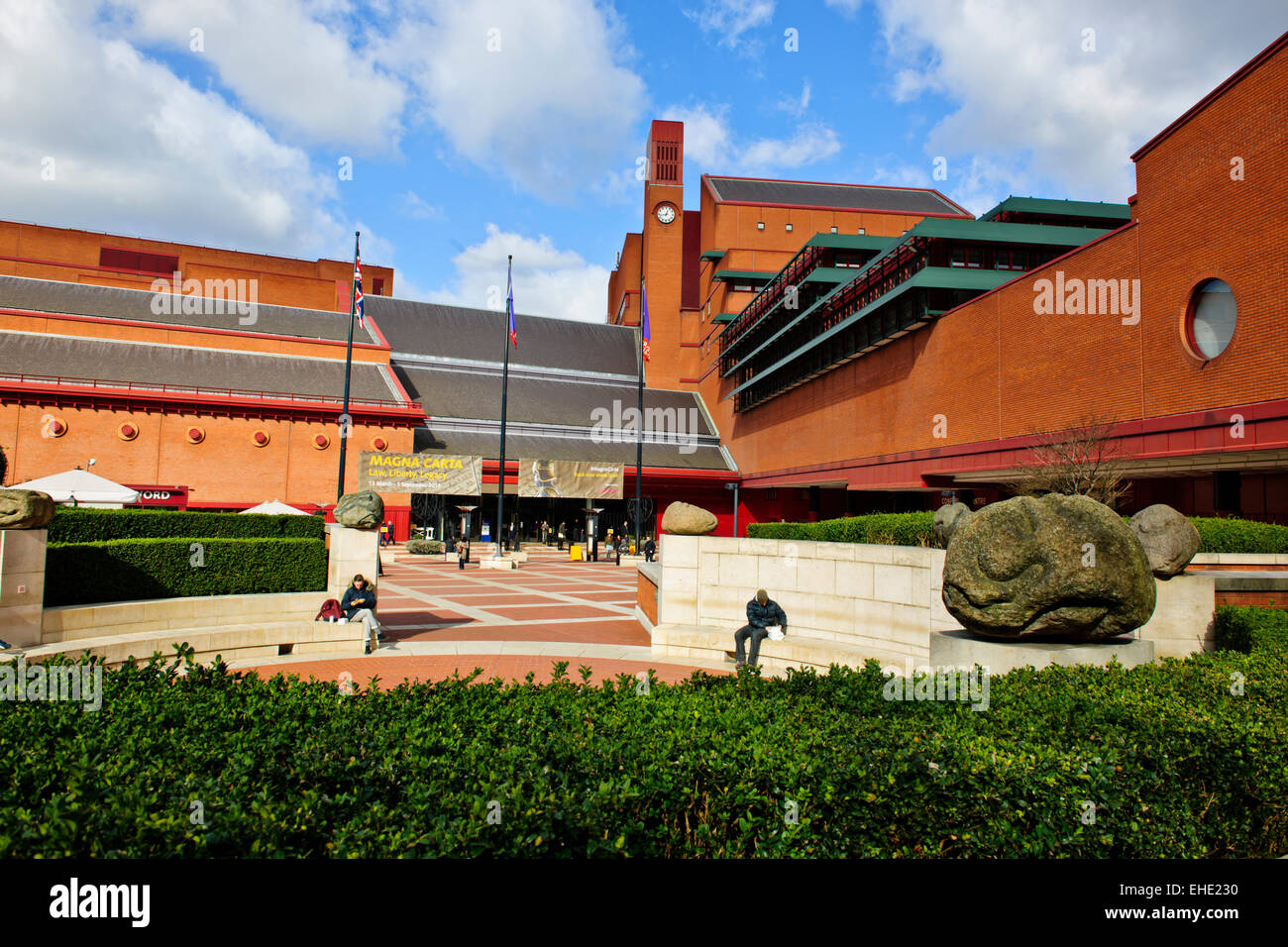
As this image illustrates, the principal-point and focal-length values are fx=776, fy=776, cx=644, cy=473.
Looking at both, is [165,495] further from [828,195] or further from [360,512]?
[828,195]

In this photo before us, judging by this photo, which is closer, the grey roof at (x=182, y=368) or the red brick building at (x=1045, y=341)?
the red brick building at (x=1045, y=341)

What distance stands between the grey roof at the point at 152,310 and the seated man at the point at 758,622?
43.4 meters

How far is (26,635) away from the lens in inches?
348

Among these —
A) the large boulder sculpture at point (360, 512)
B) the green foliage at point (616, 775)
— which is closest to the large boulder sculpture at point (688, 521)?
the large boulder sculpture at point (360, 512)

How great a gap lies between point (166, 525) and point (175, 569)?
1.68 metres

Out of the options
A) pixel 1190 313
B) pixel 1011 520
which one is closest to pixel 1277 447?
pixel 1190 313

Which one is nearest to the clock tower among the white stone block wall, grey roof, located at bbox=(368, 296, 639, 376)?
grey roof, located at bbox=(368, 296, 639, 376)

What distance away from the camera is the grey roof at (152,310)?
4469 cm

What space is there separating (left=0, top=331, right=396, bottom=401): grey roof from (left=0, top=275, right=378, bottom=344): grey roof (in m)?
2.66

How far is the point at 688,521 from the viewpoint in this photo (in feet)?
43.1

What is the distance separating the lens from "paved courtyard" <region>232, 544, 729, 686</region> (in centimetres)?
1073

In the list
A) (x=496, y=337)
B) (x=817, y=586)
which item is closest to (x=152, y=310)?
(x=496, y=337)

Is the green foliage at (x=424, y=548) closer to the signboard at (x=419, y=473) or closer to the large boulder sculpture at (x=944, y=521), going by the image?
the signboard at (x=419, y=473)
